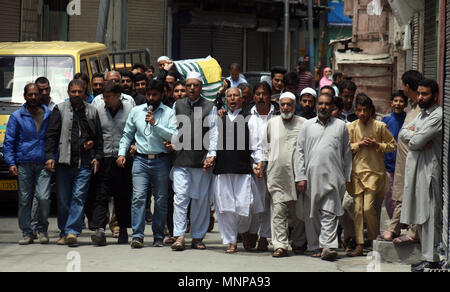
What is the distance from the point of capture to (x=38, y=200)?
10.5 meters

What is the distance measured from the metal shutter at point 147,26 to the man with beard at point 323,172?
887 inches

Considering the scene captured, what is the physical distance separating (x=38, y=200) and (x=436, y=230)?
4.36 meters

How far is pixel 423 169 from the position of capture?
8.75m

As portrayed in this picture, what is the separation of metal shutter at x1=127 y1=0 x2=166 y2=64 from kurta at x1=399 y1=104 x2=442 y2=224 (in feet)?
78.0

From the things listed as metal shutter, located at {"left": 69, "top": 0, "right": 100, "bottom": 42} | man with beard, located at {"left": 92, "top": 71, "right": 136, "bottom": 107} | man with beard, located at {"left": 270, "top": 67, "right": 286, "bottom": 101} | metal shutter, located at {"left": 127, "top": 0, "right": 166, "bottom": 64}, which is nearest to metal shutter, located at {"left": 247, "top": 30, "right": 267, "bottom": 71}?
metal shutter, located at {"left": 127, "top": 0, "right": 166, "bottom": 64}

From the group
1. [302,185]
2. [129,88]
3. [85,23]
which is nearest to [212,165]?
[302,185]

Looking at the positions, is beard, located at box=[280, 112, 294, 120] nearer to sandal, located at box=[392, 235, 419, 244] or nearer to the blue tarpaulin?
sandal, located at box=[392, 235, 419, 244]

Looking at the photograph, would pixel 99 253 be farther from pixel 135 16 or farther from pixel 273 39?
pixel 273 39

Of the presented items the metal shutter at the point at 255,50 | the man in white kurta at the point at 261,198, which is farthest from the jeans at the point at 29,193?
the metal shutter at the point at 255,50

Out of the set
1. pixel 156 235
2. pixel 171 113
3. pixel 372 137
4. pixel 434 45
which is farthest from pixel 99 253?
pixel 434 45

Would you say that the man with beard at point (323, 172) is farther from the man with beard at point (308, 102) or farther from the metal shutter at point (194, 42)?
the metal shutter at point (194, 42)

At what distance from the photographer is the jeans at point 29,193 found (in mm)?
10516

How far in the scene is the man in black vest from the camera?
10297 millimetres

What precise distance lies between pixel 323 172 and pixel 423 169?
4.18ft
